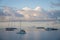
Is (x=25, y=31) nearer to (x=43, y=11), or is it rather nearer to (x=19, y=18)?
(x=19, y=18)

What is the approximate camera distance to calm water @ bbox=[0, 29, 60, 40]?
161 centimetres

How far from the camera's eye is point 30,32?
1.61 meters

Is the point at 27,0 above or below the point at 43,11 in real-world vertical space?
above

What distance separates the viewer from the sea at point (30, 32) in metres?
1.60

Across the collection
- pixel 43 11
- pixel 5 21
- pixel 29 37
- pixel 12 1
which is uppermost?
pixel 12 1

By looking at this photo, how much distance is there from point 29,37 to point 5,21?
16.7 inches

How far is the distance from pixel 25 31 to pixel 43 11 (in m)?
0.40

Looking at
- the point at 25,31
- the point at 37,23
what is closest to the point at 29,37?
the point at 25,31

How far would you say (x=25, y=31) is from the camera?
1624 millimetres

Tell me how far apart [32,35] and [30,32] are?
67 mm

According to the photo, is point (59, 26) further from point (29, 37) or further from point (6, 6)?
point (6, 6)

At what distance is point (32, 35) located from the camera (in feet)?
5.40

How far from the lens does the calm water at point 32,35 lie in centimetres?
161

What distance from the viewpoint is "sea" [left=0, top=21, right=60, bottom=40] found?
5.25 feet
